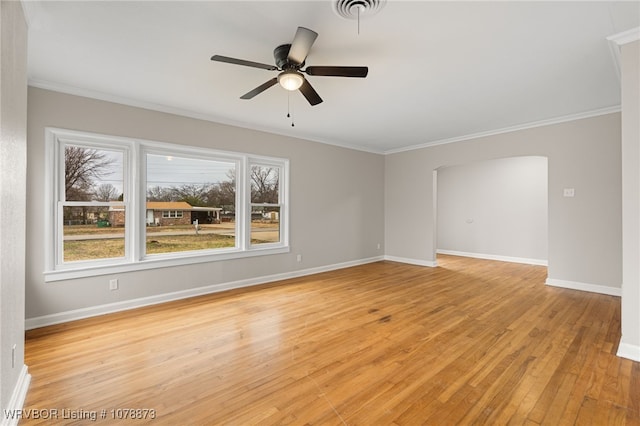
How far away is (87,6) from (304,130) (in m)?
3.52

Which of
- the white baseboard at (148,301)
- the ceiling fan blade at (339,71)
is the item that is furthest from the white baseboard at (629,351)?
the white baseboard at (148,301)

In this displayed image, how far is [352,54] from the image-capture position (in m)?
2.69

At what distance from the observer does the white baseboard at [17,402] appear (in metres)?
1.62

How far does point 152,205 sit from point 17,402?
8.68ft

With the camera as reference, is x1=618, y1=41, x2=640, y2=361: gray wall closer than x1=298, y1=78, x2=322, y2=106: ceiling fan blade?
Yes

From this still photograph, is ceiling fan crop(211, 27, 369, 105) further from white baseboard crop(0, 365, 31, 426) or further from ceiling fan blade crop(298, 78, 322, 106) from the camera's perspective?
white baseboard crop(0, 365, 31, 426)

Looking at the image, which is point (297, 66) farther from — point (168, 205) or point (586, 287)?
point (586, 287)

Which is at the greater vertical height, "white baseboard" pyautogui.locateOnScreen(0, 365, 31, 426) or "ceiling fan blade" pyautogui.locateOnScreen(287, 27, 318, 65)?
"ceiling fan blade" pyautogui.locateOnScreen(287, 27, 318, 65)

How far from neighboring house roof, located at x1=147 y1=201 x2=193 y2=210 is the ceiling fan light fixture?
269cm

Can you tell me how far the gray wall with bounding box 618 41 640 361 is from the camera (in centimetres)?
240

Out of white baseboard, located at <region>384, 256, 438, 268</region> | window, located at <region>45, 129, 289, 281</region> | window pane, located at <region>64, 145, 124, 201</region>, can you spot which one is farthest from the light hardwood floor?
white baseboard, located at <region>384, 256, 438, 268</region>

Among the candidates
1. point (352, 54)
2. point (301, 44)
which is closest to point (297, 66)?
point (301, 44)

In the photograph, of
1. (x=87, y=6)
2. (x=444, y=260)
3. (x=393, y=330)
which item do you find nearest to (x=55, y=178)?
(x=87, y=6)

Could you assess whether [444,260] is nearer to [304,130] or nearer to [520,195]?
[520,195]
